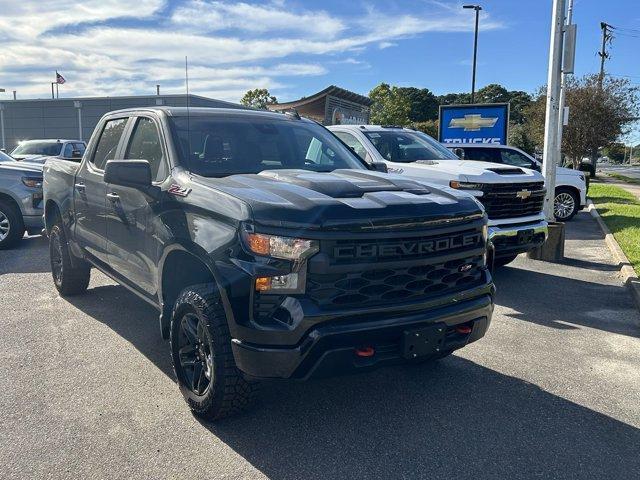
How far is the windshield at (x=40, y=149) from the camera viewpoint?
1666 centimetres

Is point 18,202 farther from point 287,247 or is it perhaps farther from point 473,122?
point 473,122

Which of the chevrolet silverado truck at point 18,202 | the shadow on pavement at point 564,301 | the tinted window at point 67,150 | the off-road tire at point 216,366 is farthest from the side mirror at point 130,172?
the tinted window at point 67,150

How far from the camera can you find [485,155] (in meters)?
12.7

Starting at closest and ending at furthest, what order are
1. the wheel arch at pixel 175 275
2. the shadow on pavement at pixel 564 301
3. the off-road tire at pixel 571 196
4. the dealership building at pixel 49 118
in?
1. the wheel arch at pixel 175 275
2. the shadow on pavement at pixel 564 301
3. the off-road tire at pixel 571 196
4. the dealership building at pixel 49 118

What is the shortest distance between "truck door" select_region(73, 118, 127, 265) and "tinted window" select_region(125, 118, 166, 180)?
0.37 metres

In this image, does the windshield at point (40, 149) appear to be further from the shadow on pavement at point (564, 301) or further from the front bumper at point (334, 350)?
the front bumper at point (334, 350)

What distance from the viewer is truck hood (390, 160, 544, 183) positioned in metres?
7.18

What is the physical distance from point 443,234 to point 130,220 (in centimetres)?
233

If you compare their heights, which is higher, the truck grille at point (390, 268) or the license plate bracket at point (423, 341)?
the truck grille at point (390, 268)

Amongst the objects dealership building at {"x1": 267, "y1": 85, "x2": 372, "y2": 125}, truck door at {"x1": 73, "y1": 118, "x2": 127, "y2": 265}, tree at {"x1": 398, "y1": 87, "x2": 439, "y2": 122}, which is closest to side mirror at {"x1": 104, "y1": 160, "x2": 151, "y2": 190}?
truck door at {"x1": 73, "y1": 118, "x2": 127, "y2": 265}

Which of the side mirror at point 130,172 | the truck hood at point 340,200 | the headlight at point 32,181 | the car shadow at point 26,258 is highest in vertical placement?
the side mirror at point 130,172

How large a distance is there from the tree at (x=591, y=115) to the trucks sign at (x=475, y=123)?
13.4 meters

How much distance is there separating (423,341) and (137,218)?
2.26 metres

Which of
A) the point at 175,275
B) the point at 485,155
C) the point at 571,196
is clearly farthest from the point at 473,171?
the point at 571,196
